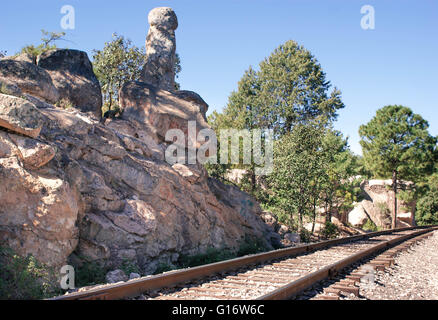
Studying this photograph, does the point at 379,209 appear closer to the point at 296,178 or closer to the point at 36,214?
the point at 296,178

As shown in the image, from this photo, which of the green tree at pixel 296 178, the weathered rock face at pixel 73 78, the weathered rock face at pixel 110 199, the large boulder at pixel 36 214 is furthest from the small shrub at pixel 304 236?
the large boulder at pixel 36 214

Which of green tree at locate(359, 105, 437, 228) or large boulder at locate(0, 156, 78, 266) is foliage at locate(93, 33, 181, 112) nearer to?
large boulder at locate(0, 156, 78, 266)

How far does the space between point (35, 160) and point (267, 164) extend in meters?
17.3

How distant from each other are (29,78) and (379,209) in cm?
3887

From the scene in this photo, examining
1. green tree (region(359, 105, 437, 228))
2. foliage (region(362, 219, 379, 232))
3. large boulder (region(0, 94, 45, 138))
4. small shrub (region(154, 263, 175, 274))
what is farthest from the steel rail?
foliage (region(362, 219, 379, 232))

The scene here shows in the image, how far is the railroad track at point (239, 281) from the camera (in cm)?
563

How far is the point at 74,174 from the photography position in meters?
9.16

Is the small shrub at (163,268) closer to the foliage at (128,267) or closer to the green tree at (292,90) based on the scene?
the foliage at (128,267)

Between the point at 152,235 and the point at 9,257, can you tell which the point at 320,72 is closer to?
the point at 152,235

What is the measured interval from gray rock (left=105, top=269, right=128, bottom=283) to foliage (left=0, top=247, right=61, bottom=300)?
3.79 ft

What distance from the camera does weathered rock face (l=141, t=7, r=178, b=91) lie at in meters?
17.9
